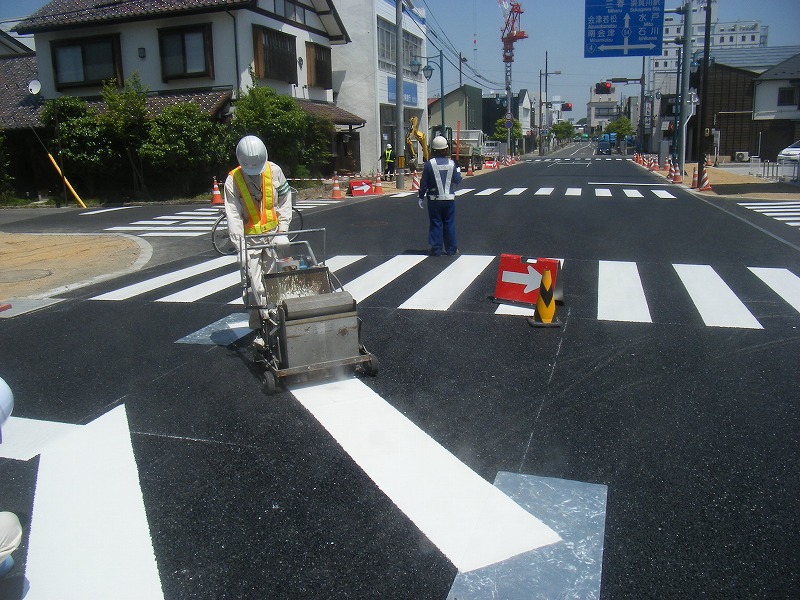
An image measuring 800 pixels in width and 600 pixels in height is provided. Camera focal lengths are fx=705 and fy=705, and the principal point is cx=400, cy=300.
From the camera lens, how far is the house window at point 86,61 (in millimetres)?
27094

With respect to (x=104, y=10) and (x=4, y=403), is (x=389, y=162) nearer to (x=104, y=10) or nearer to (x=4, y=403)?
(x=104, y=10)

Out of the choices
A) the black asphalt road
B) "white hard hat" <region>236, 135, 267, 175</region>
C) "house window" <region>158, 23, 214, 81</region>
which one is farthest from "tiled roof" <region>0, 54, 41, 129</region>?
"white hard hat" <region>236, 135, 267, 175</region>

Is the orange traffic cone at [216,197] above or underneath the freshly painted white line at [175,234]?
above

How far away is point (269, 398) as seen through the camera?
5309 mm

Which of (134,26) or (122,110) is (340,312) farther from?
(134,26)

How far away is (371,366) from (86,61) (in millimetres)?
26834

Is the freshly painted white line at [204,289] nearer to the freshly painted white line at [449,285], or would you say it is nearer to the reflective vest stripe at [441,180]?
the freshly painted white line at [449,285]

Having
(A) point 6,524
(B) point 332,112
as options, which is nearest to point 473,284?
(A) point 6,524

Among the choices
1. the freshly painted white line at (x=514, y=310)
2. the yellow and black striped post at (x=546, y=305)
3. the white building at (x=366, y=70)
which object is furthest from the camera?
the white building at (x=366, y=70)

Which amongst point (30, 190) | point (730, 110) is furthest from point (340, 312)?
point (730, 110)

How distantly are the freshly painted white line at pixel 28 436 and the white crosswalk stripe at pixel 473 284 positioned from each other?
142 inches

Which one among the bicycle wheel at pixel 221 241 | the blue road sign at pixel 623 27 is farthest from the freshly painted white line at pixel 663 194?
the bicycle wheel at pixel 221 241

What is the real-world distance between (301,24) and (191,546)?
30366 millimetres

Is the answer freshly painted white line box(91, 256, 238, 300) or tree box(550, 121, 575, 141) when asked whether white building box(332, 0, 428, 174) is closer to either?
freshly painted white line box(91, 256, 238, 300)
